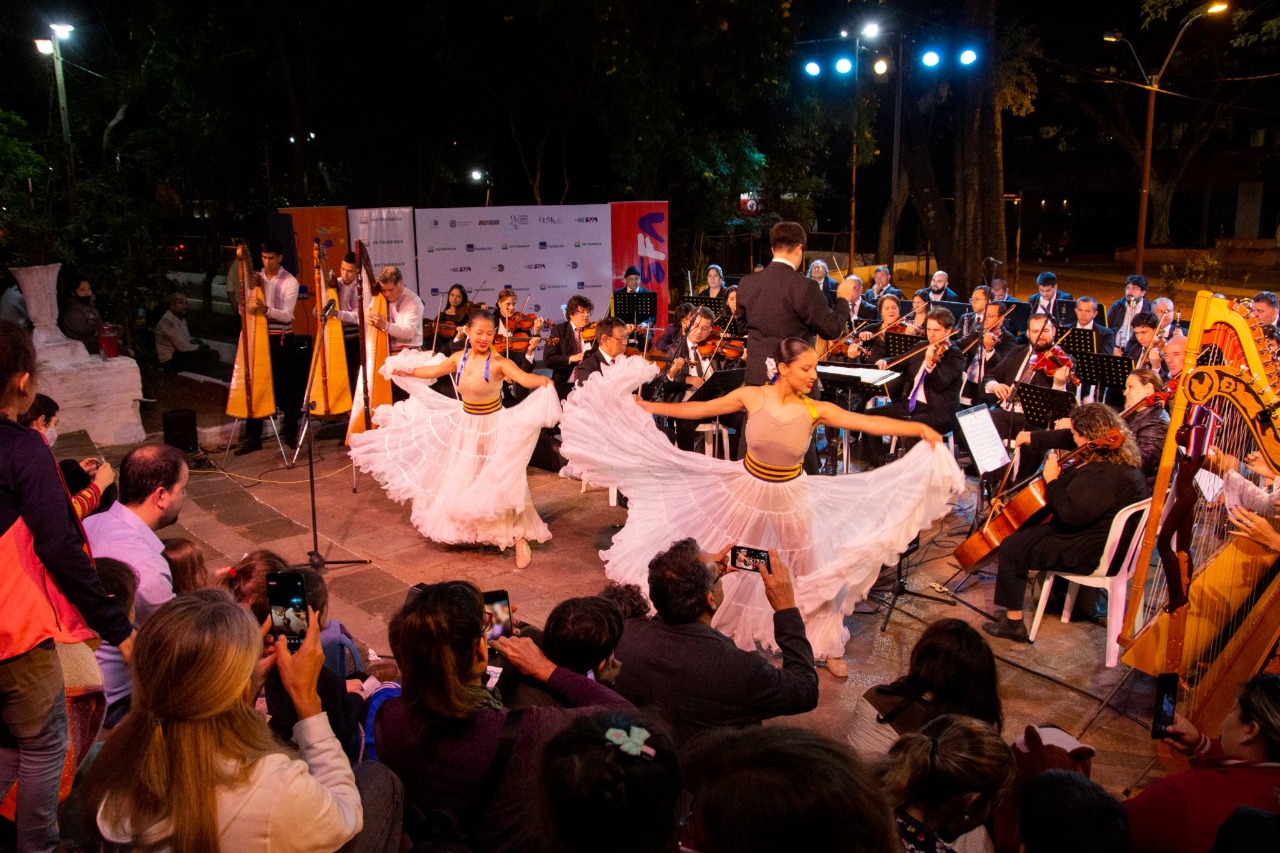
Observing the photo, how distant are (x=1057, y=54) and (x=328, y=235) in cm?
2395

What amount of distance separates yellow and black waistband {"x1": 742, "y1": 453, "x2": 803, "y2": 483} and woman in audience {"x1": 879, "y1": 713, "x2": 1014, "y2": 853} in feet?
→ 10.2

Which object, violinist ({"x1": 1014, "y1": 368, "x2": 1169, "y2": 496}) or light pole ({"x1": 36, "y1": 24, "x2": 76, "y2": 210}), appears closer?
violinist ({"x1": 1014, "y1": 368, "x2": 1169, "y2": 496})

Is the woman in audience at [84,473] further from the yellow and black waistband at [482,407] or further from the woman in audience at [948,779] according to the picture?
the woman in audience at [948,779]

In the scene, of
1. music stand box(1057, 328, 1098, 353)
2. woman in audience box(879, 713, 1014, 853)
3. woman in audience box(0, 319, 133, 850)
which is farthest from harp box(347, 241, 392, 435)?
woman in audience box(879, 713, 1014, 853)

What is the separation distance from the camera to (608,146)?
66.6 feet

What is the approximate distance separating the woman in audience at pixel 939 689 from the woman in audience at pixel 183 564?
2.70 metres

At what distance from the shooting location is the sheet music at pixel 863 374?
23.2 ft

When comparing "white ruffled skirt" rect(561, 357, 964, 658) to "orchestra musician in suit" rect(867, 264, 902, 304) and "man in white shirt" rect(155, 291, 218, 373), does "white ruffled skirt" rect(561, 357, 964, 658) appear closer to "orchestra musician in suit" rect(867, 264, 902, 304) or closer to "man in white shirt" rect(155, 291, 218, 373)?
"orchestra musician in suit" rect(867, 264, 902, 304)

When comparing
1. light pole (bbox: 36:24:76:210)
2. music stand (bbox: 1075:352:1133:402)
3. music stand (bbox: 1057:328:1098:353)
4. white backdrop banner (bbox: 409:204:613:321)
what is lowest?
music stand (bbox: 1075:352:1133:402)

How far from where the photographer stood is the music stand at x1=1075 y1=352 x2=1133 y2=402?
861cm

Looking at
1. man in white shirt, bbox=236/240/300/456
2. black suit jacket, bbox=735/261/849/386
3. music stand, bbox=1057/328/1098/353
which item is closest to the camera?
black suit jacket, bbox=735/261/849/386

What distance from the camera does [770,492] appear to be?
18.7 ft

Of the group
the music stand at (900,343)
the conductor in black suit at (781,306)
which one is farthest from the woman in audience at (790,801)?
the music stand at (900,343)

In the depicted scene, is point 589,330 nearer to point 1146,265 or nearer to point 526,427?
point 526,427
